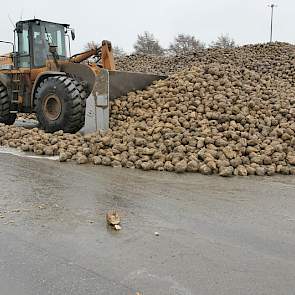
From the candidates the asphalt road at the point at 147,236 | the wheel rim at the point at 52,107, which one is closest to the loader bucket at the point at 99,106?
the wheel rim at the point at 52,107

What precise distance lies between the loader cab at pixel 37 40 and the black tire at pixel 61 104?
93 cm

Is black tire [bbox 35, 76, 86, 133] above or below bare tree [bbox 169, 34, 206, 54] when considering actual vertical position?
below

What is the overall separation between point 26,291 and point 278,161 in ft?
14.3

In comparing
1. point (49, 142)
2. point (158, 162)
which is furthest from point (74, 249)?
point (49, 142)

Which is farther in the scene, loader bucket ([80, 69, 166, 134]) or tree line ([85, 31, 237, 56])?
tree line ([85, 31, 237, 56])

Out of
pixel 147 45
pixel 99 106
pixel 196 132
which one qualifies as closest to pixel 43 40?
pixel 99 106

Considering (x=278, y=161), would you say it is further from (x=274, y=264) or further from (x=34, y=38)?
(x=34, y=38)

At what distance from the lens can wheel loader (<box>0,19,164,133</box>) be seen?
8.19 m

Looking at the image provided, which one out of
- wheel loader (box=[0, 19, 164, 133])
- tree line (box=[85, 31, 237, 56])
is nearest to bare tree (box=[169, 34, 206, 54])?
tree line (box=[85, 31, 237, 56])

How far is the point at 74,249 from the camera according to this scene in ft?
11.1

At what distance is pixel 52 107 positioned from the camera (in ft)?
28.9

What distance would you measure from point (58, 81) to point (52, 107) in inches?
23.0

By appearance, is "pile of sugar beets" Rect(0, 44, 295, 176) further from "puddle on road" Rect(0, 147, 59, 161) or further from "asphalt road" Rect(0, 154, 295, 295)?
"asphalt road" Rect(0, 154, 295, 295)

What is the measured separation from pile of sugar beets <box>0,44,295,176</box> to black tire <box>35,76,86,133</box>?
19.6 inches
